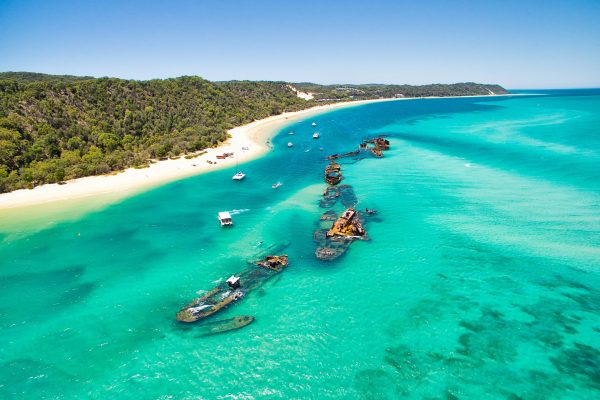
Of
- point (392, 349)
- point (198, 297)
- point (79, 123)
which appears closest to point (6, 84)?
point (79, 123)

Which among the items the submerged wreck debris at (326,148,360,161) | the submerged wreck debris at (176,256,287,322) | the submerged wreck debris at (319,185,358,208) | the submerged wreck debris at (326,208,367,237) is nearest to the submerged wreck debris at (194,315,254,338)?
the submerged wreck debris at (176,256,287,322)

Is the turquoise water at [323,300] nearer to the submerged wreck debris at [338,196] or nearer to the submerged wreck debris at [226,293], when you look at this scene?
the submerged wreck debris at [226,293]

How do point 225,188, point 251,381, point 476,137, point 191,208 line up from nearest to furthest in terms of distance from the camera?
1. point 251,381
2. point 191,208
3. point 225,188
4. point 476,137

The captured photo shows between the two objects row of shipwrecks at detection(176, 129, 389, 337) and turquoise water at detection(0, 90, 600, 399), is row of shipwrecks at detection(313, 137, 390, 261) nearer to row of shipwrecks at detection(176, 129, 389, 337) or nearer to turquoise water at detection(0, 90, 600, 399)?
row of shipwrecks at detection(176, 129, 389, 337)

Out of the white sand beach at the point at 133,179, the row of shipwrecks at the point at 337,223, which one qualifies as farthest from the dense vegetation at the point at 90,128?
the row of shipwrecks at the point at 337,223

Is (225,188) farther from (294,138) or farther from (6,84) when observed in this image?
(6,84)

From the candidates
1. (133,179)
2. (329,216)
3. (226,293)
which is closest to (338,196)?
(329,216)
